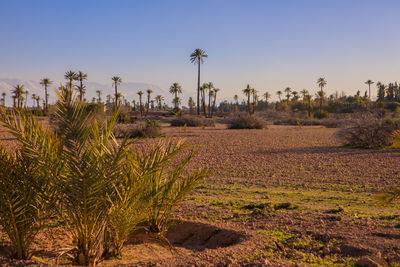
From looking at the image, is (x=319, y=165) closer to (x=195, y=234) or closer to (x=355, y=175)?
(x=355, y=175)

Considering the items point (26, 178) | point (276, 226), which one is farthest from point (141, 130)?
point (26, 178)

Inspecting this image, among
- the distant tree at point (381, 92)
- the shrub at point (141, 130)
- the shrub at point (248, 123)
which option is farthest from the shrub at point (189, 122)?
the distant tree at point (381, 92)

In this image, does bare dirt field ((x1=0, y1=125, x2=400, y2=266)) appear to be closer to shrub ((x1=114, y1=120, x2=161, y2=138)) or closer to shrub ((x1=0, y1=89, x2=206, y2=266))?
shrub ((x1=0, y1=89, x2=206, y2=266))

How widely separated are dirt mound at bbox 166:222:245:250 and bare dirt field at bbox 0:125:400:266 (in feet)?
0.05

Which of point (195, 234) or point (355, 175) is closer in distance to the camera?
point (195, 234)

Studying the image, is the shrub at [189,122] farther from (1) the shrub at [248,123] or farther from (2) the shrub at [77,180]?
(2) the shrub at [77,180]

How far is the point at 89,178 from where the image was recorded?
156 inches

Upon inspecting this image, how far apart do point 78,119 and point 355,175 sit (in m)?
9.75

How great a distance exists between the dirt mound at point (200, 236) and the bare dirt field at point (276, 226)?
0.02 m

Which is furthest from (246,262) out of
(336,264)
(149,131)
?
(149,131)

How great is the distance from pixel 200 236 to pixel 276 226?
126 centimetres

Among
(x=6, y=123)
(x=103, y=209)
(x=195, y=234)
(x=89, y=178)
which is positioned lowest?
(x=195, y=234)

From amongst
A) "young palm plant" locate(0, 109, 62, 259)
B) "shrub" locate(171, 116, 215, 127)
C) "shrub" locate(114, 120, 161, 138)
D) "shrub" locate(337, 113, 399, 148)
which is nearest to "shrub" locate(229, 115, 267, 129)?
"shrub" locate(171, 116, 215, 127)

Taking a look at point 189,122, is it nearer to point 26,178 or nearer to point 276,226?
point 276,226
